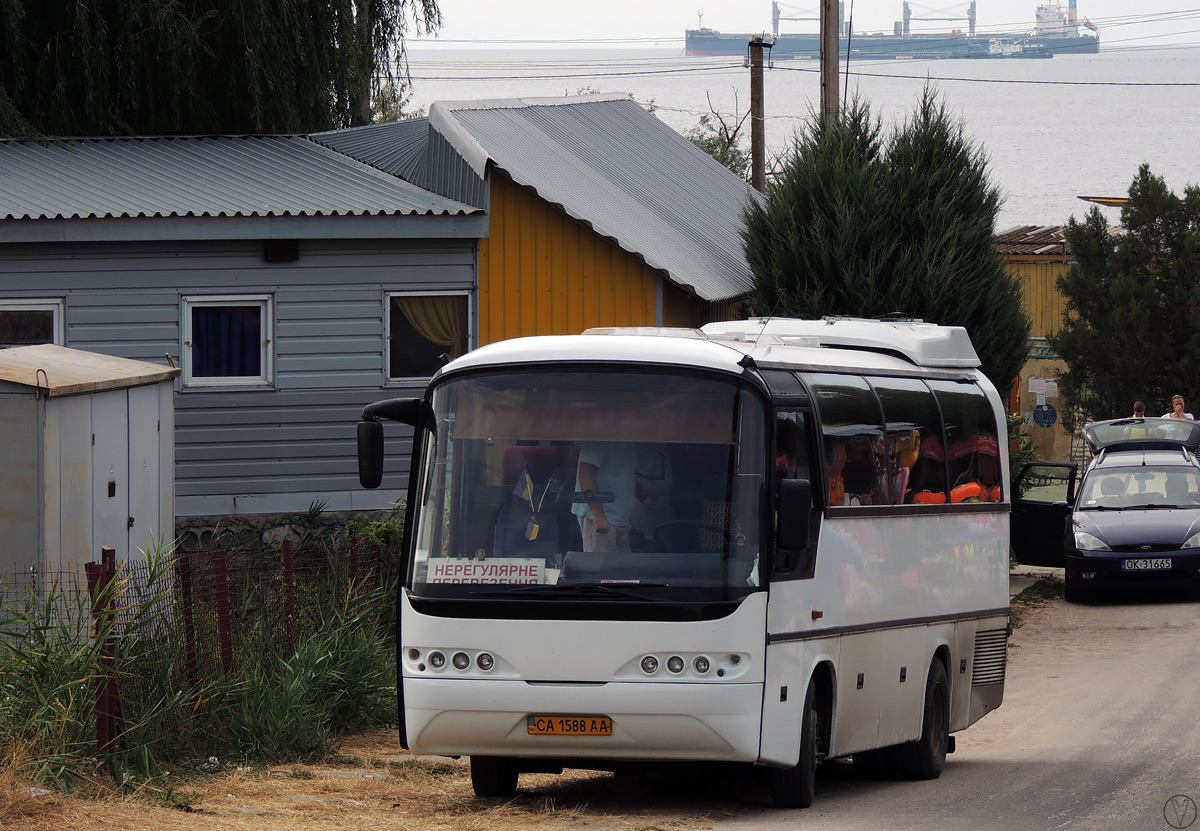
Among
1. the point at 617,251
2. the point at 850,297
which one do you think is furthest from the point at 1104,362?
the point at 617,251

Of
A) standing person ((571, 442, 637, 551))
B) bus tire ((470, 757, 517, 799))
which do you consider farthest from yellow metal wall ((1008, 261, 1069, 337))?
standing person ((571, 442, 637, 551))

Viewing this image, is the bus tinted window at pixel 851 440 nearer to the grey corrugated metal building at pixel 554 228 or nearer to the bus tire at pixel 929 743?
the bus tire at pixel 929 743

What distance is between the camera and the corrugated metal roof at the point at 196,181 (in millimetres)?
18547

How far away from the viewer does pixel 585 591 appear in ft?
31.0

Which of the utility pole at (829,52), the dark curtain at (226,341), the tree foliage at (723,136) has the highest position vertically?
the tree foliage at (723,136)

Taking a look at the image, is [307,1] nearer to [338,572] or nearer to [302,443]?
[302,443]

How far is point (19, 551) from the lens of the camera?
40.2 feet

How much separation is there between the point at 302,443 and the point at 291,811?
9.97 m

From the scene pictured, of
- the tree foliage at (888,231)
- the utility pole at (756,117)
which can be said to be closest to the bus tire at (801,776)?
the tree foliage at (888,231)

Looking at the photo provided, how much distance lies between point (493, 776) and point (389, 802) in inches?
24.7

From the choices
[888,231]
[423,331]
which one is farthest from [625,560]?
[888,231]

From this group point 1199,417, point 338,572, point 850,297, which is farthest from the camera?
point 1199,417

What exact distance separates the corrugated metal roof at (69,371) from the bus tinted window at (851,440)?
18.1 ft

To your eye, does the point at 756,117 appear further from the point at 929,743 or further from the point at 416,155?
the point at 929,743
